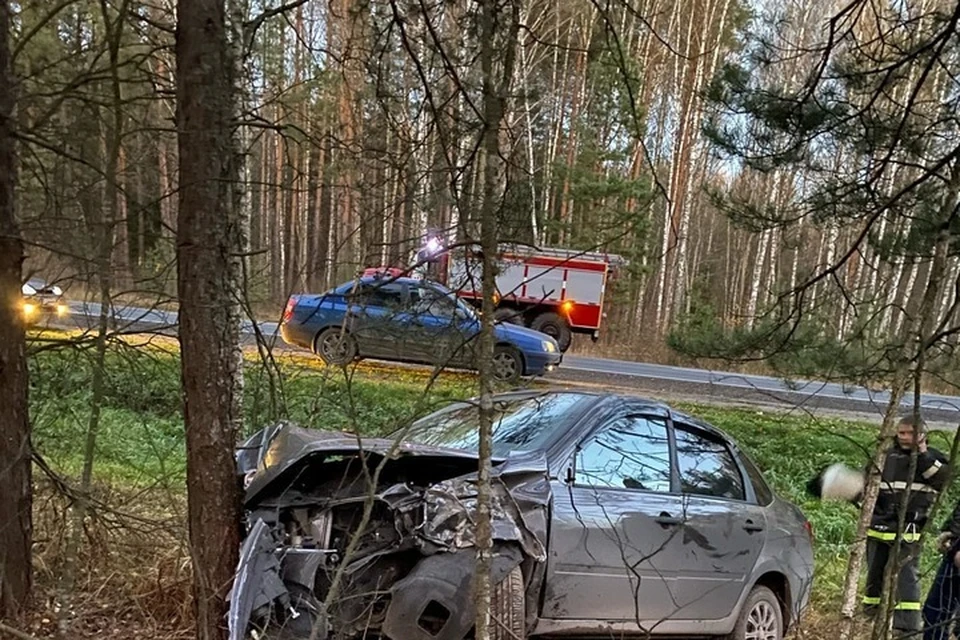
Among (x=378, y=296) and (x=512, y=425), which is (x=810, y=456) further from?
(x=378, y=296)

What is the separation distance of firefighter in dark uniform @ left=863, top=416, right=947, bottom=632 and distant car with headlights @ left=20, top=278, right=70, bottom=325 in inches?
224

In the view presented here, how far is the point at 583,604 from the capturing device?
12.0 ft

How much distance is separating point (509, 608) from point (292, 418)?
5.44 meters

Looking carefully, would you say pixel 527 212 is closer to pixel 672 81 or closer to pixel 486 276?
pixel 486 276

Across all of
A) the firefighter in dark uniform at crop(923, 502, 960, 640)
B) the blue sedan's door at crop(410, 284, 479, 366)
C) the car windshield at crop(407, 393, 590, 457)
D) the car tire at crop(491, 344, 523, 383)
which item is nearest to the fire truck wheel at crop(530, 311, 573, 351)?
the car tire at crop(491, 344, 523, 383)

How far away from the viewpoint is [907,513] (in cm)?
543

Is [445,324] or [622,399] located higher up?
[445,324]

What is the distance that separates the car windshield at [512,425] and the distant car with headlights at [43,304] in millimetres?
2322

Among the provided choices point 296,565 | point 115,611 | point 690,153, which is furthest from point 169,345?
point 690,153

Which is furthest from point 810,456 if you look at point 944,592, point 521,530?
point 521,530

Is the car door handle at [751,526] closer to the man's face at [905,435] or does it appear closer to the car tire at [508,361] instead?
the man's face at [905,435]

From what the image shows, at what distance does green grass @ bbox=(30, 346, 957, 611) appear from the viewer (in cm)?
512

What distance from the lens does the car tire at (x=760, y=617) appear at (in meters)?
4.45

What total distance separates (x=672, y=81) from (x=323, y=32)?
18.2 metres
